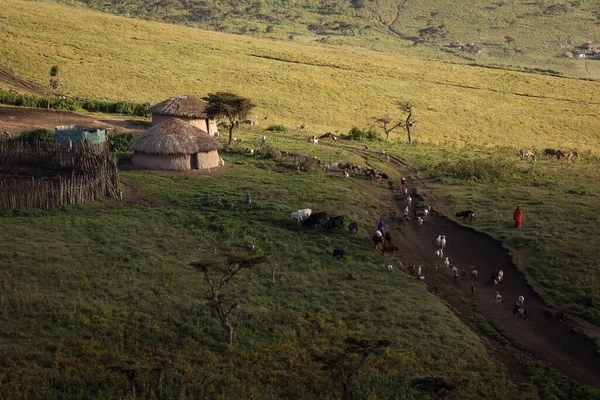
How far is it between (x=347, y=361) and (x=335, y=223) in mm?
10873

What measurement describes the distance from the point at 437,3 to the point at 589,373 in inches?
6941

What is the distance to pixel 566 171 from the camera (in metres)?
46.3

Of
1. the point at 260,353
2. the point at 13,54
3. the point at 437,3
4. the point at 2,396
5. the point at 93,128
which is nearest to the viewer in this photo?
Result: the point at 2,396

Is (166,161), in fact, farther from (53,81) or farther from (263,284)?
(53,81)

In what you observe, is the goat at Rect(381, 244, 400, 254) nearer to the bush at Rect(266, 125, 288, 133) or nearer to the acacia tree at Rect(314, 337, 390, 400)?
the acacia tree at Rect(314, 337, 390, 400)

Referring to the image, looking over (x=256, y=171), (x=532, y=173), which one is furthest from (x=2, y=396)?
(x=532, y=173)

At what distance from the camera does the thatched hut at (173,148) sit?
125ft

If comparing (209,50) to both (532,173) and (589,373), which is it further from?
(589,373)

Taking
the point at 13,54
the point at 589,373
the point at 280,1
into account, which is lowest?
the point at 589,373

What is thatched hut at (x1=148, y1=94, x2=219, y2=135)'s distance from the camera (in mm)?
46000

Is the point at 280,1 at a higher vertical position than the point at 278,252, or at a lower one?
higher

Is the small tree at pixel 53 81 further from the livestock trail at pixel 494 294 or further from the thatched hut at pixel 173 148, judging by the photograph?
the livestock trail at pixel 494 294

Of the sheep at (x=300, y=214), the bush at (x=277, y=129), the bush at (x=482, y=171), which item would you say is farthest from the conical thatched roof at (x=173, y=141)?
the bush at (x=277, y=129)

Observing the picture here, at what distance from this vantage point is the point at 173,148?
38.1 m
